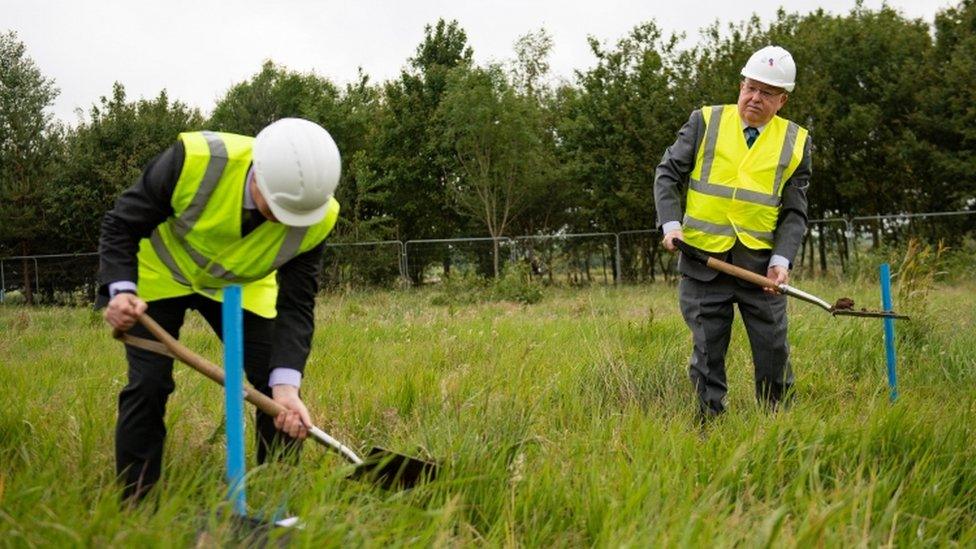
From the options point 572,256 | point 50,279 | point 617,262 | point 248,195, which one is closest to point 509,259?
point 572,256

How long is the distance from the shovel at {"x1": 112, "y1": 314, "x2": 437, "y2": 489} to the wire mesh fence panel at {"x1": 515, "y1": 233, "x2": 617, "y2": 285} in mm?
14730

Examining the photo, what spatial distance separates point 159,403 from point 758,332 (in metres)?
2.93

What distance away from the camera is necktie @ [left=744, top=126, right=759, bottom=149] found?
4.27 metres

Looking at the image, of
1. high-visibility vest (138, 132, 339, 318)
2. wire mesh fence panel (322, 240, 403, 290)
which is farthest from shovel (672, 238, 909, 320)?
wire mesh fence panel (322, 240, 403, 290)

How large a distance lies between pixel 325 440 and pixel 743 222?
2.65 meters

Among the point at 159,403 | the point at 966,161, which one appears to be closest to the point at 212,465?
the point at 159,403

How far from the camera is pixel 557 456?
2932 millimetres

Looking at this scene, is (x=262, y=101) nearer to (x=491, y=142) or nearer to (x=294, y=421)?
(x=491, y=142)

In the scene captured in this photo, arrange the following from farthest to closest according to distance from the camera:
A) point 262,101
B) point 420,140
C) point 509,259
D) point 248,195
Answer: point 262,101, point 420,140, point 509,259, point 248,195

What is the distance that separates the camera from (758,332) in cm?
423

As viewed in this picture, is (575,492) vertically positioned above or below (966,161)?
below

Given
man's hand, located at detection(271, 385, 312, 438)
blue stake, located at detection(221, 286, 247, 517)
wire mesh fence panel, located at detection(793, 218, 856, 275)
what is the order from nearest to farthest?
blue stake, located at detection(221, 286, 247, 517), man's hand, located at detection(271, 385, 312, 438), wire mesh fence panel, located at detection(793, 218, 856, 275)

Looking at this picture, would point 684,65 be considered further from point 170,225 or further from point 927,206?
point 170,225

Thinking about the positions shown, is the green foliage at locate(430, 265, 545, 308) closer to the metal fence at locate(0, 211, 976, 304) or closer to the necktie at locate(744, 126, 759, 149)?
the metal fence at locate(0, 211, 976, 304)
